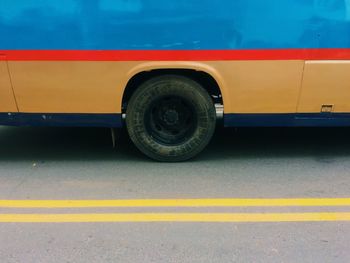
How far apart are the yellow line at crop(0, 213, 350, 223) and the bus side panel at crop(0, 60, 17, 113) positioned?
1.47 metres

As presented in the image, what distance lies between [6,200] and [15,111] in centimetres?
115

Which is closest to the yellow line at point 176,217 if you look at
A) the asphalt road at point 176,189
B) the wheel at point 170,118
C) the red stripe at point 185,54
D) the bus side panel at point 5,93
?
the asphalt road at point 176,189

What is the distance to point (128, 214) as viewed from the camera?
388cm

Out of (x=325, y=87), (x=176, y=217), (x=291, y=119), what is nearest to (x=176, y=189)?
(x=176, y=217)

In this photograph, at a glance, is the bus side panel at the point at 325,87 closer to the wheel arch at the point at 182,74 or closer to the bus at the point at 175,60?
the bus at the point at 175,60

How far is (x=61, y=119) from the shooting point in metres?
4.98

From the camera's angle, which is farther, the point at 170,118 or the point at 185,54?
the point at 170,118

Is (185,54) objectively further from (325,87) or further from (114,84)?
(325,87)

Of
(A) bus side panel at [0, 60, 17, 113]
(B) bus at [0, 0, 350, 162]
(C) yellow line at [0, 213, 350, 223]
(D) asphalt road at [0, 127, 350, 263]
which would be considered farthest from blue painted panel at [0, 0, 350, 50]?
(C) yellow line at [0, 213, 350, 223]

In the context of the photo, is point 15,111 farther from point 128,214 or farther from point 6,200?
point 128,214

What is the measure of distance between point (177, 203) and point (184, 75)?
4.98 feet

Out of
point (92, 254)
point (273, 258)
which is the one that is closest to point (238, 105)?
point (273, 258)

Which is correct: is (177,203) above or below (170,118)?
below

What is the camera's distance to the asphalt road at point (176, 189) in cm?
332
